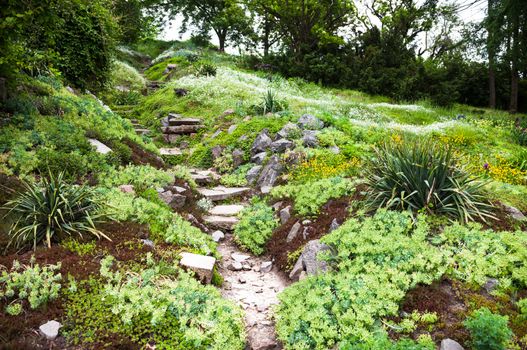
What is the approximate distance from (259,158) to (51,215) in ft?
19.6

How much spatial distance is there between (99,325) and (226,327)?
1283 millimetres

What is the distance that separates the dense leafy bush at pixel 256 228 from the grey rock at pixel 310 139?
2679 millimetres

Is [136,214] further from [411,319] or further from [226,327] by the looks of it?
[411,319]

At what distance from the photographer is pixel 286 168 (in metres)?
9.12

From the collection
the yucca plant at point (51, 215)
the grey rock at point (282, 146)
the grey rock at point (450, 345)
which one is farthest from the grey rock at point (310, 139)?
the grey rock at point (450, 345)

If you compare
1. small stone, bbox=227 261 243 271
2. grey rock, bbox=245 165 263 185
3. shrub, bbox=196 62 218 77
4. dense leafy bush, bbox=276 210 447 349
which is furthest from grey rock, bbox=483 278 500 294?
shrub, bbox=196 62 218 77

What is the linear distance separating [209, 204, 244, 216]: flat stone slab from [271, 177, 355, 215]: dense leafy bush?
1203 mm

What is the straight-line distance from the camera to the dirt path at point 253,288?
13.9 feet

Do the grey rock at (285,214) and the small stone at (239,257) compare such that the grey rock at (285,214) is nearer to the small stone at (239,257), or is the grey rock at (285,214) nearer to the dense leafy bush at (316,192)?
the dense leafy bush at (316,192)

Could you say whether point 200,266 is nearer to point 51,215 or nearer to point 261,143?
point 51,215

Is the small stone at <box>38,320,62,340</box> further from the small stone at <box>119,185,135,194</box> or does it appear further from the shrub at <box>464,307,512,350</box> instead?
the shrub at <box>464,307,512,350</box>

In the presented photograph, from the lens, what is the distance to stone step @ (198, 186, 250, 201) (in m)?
8.66

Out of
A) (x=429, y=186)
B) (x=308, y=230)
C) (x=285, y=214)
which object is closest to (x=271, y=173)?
(x=285, y=214)

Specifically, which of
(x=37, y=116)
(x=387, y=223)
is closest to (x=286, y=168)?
(x=387, y=223)
